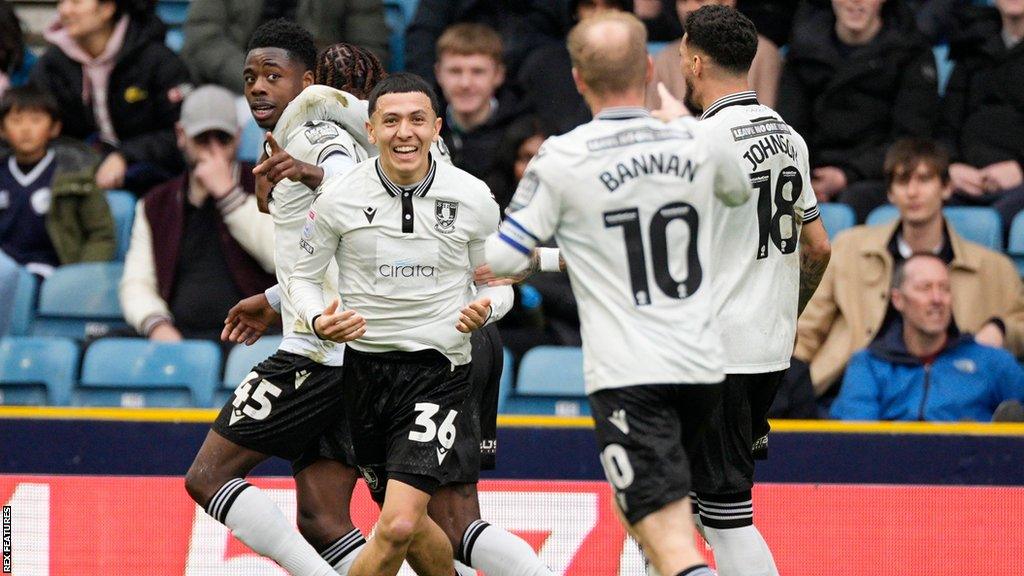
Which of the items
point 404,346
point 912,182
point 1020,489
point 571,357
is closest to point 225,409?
point 404,346

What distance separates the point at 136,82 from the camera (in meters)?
9.70

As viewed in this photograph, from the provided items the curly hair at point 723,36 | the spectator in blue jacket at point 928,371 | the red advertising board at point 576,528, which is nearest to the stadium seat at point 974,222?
the spectator in blue jacket at point 928,371

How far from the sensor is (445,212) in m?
5.38

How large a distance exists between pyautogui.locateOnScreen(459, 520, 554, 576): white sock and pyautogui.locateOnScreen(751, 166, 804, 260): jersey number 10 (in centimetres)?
130

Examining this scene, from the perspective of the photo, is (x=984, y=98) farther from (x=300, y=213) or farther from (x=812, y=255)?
(x=300, y=213)

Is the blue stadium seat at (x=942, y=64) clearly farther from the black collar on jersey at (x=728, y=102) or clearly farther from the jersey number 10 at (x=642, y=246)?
the jersey number 10 at (x=642, y=246)

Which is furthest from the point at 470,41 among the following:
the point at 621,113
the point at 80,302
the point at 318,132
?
the point at 621,113

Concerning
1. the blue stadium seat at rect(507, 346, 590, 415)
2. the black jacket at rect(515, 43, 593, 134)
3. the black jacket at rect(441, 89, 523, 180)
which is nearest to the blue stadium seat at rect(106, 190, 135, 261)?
the black jacket at rect(441, 89, 523, 180)

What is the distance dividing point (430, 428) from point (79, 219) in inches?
173

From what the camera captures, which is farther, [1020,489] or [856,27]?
[856,27]

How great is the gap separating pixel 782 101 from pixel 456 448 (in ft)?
14.5

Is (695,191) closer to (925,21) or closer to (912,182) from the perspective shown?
(912,182)

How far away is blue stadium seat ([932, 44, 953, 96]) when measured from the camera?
980 cm

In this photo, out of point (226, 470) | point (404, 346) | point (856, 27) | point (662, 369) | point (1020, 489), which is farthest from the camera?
point (856, 27)
